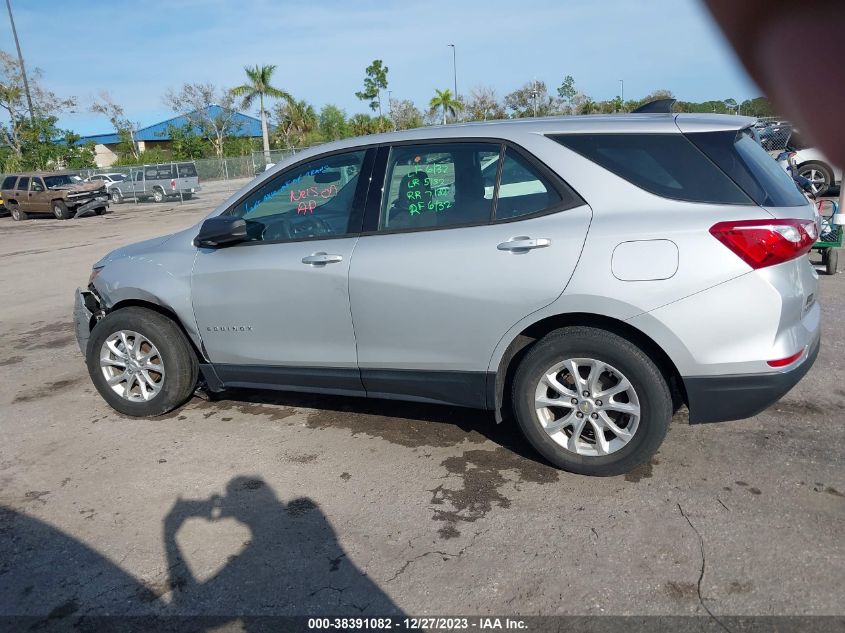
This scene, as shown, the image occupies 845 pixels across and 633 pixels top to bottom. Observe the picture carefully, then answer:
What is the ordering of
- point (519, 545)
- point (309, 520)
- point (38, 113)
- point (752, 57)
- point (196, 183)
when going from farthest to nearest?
point (38, 113), point (196, 183), point (309, 520), point (519, 545), point (752, 57)

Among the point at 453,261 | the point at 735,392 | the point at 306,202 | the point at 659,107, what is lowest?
the point at 735,392

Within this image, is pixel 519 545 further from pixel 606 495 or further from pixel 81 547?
pixel 81 547

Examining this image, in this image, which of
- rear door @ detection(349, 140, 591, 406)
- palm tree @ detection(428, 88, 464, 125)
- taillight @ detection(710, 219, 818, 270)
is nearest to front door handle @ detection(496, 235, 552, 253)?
rear door @ detection(349, 140, 591, 406)

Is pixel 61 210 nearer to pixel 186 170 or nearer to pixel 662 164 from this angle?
pixel 186 170

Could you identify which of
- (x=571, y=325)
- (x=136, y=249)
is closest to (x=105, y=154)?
(x=136, y=249)

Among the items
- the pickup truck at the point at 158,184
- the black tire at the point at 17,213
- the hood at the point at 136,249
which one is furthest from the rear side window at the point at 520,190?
the pickup truck at the point at 158,184

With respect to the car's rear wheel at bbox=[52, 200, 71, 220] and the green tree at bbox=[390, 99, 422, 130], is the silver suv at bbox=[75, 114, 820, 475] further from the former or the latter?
the green tree at bbox=[390, 99, 422, 130]

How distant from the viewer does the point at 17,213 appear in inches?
1067

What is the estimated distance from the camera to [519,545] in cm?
305

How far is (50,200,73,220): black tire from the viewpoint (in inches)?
1021

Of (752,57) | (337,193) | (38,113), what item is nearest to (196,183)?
(38,113)

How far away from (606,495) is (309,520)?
1475 millimetres

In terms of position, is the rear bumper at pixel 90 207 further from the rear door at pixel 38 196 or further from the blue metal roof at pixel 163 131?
the blue metal roof at pixel 163 131

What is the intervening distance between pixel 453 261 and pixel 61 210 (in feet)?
87.2
